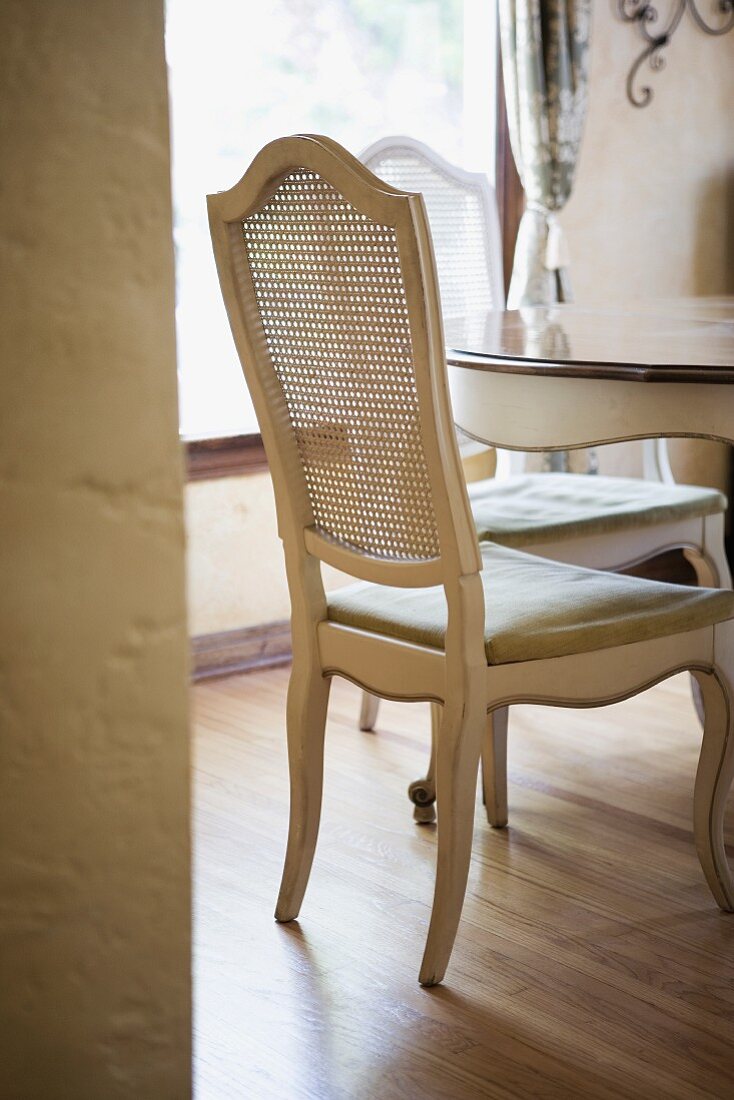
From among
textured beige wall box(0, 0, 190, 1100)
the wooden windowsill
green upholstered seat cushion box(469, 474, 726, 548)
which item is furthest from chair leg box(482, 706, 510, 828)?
textured beige wall box(0, 0, 190, 1100)

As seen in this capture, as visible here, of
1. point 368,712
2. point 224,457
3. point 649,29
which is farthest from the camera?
point 649,29

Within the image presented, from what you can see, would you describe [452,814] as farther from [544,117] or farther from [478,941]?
[544,117]

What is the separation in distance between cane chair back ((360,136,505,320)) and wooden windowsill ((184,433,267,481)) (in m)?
0.61

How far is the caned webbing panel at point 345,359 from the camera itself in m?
1.56

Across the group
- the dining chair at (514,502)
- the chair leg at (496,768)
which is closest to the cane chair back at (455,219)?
the dining chair at (514,502)

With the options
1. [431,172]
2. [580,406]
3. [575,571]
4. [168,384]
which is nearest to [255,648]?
[431,172]

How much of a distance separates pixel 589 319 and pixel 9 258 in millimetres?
1951

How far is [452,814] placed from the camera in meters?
1.63

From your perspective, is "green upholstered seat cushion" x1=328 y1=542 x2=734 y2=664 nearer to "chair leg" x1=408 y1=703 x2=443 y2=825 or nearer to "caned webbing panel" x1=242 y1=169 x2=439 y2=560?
"caned webbing panel" x1=242 y1=169 x2=439 y2=560

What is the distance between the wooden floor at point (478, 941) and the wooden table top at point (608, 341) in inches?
31.2

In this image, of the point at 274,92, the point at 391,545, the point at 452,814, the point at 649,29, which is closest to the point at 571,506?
the point at 391,545

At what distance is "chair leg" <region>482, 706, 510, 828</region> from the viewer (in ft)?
7.18

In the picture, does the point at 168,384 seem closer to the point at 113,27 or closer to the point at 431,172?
the point at 113,27

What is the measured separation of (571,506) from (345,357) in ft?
3.02
